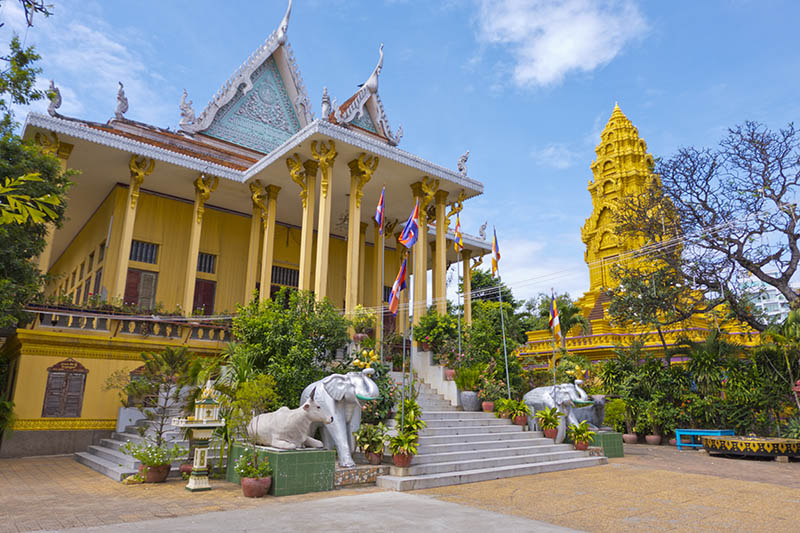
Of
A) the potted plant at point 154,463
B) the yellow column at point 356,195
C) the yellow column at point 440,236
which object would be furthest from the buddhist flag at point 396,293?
the potted plant at point 154,463

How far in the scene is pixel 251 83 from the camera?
17453mm

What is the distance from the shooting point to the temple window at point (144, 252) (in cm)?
1477

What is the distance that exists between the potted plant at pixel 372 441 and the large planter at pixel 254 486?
1.73m

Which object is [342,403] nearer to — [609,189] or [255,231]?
[255,231]

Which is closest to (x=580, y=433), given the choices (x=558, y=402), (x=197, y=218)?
(x=558, y=402)

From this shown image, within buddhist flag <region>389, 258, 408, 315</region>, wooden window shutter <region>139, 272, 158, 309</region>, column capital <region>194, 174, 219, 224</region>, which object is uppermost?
column capital <region>194, 174, 219, 224</region>

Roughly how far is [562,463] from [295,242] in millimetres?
11642

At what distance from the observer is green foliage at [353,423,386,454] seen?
305 inches

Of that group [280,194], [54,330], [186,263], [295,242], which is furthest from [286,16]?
[54,330]

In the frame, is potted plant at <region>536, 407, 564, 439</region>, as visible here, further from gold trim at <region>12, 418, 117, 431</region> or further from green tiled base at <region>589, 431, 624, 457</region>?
gold trim at <region>12, 418, 117, 431</region>

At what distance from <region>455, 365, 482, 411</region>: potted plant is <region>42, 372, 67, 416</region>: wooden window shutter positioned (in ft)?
26.1

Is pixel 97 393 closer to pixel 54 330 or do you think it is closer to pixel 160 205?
pixel 54 330

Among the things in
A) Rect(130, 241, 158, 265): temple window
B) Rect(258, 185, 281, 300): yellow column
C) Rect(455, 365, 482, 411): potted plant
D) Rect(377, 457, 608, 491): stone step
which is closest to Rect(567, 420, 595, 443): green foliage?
Rect(377, 457, 608, 491): stone step

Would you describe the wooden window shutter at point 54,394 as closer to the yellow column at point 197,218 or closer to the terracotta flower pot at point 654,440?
the yellow column at point 197,218
